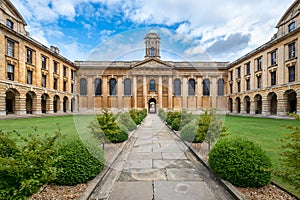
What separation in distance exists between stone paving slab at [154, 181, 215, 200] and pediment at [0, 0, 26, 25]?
31779 mm

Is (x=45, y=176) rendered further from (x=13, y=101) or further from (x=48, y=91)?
(x=48, y=91)

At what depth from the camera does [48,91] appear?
102 ft

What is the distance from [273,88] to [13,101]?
134 feet

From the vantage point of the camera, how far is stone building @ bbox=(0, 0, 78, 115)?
72.9ft

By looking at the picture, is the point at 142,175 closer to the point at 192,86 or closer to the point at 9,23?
the point at 9,23

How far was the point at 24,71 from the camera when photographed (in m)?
25.2

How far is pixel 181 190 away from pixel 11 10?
1370 inches

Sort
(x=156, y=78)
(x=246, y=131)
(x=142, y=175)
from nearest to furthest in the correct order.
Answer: (x=142, y=175), (x=246, y=131), (x=156, y=78)

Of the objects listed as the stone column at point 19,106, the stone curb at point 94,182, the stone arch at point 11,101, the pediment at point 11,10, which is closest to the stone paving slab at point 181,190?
the stone curb at point 94,182

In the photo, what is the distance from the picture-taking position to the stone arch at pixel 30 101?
2758 centimetres

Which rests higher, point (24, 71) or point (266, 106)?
point (24, 71)

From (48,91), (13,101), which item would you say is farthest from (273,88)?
(13,101)

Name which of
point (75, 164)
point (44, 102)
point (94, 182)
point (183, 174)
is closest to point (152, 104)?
point (44, 102)

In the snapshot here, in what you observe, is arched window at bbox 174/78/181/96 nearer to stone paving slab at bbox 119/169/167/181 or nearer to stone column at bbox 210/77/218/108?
stone column at bbox 210/77/218/108
